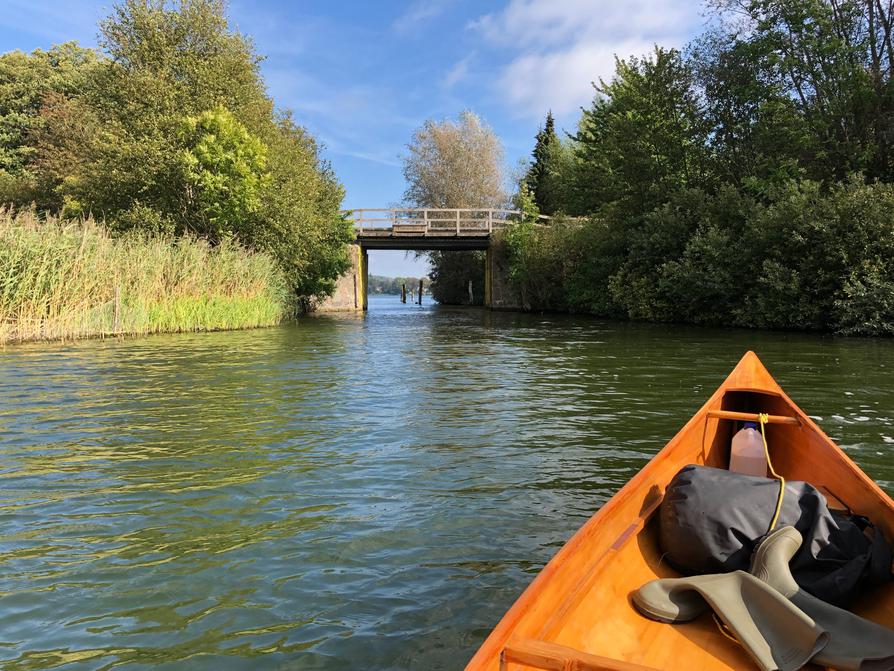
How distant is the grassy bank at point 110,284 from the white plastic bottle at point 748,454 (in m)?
13.5

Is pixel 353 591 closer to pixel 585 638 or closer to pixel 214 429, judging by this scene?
pixel 585 638

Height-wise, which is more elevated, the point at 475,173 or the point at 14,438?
the point at 475,173

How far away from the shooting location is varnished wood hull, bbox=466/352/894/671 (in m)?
1.77

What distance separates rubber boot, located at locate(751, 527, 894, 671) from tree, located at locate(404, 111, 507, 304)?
1942 inches

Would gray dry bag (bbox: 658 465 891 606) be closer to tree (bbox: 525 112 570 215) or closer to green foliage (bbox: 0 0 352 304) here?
green foliage (bbox: 0 0 352 304)

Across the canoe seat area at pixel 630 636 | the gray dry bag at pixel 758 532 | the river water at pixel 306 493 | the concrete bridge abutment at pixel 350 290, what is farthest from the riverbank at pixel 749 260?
the canoe seat area at pixel 630 636

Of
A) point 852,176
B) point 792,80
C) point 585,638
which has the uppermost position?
point 792,80

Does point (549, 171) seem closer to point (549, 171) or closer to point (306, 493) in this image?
point (549, 171)

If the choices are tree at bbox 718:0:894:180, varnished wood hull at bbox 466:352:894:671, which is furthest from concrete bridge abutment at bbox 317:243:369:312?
varnished wood hull at bbox 466:352:894:671

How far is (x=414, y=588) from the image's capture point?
3.29 metres

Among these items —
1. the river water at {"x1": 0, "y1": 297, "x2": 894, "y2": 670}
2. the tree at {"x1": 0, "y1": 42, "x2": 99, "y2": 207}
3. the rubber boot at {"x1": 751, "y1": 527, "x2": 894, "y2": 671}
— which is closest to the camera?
the rubber boot at {"x1": 751, "y1": 527, "x2": 894, "y2": 671}

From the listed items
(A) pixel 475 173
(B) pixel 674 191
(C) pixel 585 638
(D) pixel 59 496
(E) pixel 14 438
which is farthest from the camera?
(A) pixel 475 173

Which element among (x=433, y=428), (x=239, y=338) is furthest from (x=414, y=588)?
(x=239, y=338)

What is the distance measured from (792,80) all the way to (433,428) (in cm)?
2370
